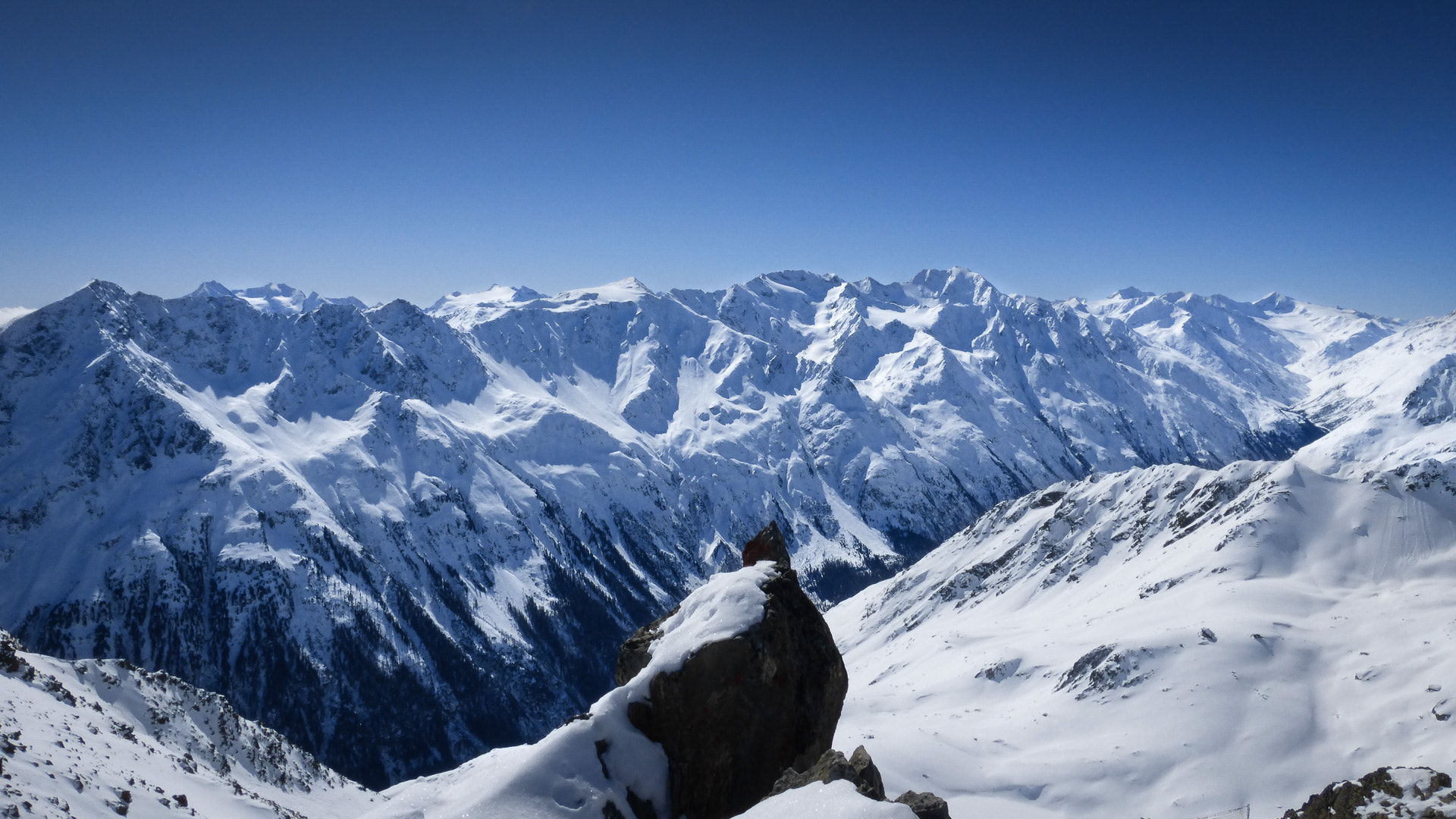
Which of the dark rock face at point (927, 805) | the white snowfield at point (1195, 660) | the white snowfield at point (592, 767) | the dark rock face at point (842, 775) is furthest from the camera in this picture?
the white snowfield at point (1195, 660)

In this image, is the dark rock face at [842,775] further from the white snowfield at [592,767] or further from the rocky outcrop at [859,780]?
the white snowfield at [592,767]

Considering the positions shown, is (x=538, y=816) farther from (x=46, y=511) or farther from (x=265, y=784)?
(x=46, y=511)

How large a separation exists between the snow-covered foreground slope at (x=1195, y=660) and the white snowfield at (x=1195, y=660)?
0.25 metres

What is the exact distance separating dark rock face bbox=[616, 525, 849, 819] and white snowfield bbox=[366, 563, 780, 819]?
0.46 meters

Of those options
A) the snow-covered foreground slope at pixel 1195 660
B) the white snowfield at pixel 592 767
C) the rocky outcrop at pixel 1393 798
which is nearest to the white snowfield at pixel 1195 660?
the snow-covered foreground slope at pixel 1195 660

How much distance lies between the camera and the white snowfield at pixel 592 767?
1089 inches

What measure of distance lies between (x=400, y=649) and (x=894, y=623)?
120875mm

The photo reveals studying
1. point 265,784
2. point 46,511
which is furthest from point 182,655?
point 265,784

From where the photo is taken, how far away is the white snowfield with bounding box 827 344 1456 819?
62938 millimetres

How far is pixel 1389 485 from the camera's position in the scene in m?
113

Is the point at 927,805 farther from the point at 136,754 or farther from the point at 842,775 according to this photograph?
the point at 136,754

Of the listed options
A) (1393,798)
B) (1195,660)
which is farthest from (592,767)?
(1195,660)

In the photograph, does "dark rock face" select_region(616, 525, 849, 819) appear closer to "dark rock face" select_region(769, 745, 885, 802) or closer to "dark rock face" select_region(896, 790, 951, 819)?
"dark rock face" select_region(769, 745, 885, 802)

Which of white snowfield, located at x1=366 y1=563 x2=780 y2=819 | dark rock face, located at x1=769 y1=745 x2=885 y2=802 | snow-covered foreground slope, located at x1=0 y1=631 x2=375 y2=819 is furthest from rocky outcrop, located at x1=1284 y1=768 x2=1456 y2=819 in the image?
snow-covered foreground slope, located at x1=0 y1=631 x2=375 y2=819
